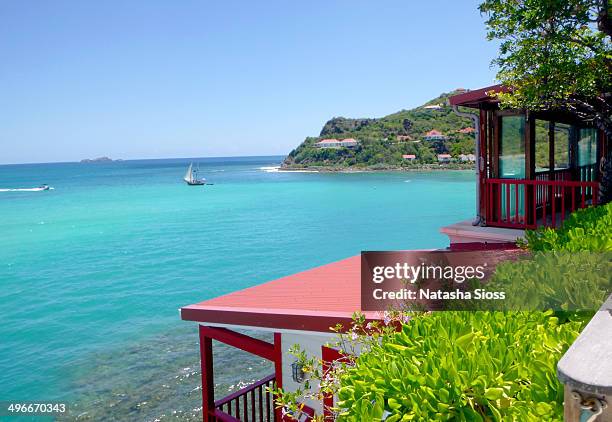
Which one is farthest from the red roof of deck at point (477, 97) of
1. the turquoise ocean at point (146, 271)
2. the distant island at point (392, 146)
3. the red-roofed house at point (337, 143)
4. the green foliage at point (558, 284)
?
the red-roofed house at point (337, 143)

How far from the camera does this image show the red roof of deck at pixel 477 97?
9.80m

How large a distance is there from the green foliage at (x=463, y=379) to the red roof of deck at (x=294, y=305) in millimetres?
2778

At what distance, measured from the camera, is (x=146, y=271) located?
33.1m

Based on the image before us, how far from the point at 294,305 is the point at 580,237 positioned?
320cm

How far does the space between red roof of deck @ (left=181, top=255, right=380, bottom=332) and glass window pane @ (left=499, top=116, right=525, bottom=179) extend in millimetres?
4676

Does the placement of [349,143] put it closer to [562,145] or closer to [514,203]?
[562,145]

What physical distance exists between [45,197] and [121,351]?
251 feet

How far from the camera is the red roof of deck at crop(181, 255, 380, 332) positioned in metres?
5.79

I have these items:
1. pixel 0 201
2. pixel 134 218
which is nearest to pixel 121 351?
pixel 134 218

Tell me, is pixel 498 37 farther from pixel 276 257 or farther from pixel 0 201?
pixel 0 201

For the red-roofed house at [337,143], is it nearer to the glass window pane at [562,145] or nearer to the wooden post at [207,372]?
the glass window pane at [562,145]

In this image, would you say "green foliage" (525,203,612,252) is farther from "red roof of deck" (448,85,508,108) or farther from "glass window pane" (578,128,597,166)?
"glass window pane" (578,128,597,166)

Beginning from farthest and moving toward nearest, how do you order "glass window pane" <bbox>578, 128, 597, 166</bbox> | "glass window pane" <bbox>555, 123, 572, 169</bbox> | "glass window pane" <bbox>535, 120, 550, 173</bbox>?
"glass window pane" <bbox>578, 128, 597, 166</bbox>, "glass window pane" <bbox>555, 123, 572, 169</bbox>, "glass window pane" <bbox>535, 120, 550, 173</bbox>

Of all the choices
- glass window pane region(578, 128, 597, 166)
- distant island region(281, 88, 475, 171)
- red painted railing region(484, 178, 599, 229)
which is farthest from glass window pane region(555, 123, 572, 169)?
distant island region(281, 88, 475, 171)
